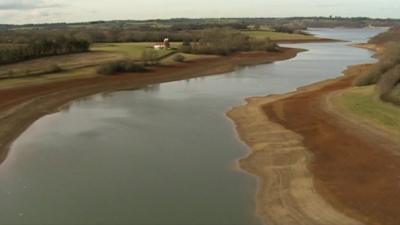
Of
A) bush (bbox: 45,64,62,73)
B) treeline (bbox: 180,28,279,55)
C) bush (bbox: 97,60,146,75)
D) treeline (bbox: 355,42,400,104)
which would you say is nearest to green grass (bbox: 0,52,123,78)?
bush (bbox: 45,64,62,73)

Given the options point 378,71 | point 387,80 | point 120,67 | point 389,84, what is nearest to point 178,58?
point 120,67

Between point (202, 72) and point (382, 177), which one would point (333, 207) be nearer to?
point (382, 177)

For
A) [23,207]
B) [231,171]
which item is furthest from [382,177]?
[23,207]

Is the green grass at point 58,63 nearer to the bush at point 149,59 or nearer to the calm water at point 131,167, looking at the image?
the bush at point 149,59

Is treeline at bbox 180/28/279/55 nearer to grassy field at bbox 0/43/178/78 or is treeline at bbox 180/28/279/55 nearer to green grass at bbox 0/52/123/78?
grassy field at bbox 0/43/178/78

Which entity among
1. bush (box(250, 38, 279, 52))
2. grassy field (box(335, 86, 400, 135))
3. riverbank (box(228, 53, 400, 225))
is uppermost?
grassy field (box(335, 86, 400, 135))
